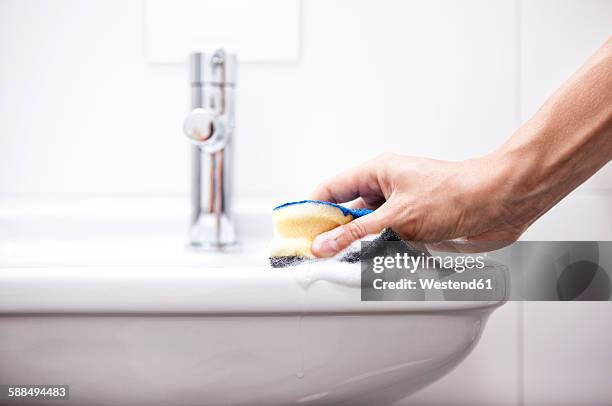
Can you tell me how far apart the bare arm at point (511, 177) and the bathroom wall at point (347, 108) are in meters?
0.40

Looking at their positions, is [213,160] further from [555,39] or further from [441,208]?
[555,39]

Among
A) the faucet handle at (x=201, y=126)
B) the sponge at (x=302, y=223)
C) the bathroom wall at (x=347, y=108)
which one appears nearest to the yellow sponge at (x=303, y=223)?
the sponge at (x=302, y=223)

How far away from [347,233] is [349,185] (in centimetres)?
13

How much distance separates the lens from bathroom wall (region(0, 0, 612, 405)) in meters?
0.97

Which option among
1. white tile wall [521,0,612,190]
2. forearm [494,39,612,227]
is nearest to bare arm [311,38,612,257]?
forearm [494,39,612,227]

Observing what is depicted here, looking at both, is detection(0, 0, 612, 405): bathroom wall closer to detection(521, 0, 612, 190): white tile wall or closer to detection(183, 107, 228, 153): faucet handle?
detection(521, 0, 612, 190): white tile wall

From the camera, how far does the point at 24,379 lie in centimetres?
54

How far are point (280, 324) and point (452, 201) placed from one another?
189 millimetres

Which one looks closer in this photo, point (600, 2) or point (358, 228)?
point (358, 228)

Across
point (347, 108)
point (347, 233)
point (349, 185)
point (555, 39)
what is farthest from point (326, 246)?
point (555, 39)

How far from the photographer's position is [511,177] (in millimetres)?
568

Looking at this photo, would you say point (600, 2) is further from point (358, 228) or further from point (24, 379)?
point (24, 379)

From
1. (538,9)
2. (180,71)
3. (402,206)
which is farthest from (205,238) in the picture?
(538,9)

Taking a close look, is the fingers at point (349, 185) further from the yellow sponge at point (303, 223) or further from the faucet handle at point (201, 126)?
the faucet handle at point (201, 126)
